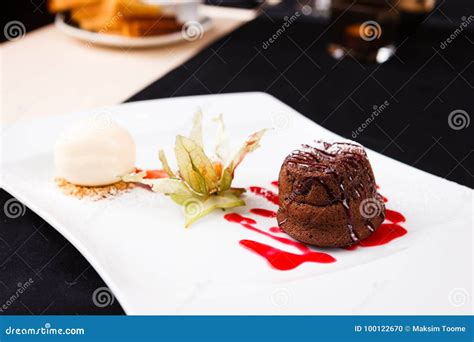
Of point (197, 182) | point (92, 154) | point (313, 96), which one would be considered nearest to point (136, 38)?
point (313, 96)

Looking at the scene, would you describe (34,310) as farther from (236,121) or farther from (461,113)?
(461,113)

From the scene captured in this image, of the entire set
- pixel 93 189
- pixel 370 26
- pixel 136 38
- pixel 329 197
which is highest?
pixel 370 26

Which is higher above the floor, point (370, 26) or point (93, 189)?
point (370, 26)

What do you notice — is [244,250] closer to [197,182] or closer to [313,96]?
[197,182]

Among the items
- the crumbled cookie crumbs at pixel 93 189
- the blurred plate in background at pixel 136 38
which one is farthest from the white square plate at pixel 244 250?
the blurred plate in background at pixel 136 38

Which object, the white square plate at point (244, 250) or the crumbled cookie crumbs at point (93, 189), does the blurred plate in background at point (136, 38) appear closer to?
the white square plate at point (244, 250)

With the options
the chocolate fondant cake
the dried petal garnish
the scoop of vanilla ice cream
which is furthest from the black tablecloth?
the chocolate fondant cake

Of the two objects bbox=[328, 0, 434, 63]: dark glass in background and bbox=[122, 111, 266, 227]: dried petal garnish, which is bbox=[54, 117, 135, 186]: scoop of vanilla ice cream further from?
bbox=[328, 0, 434, 63]: dark glass in background
